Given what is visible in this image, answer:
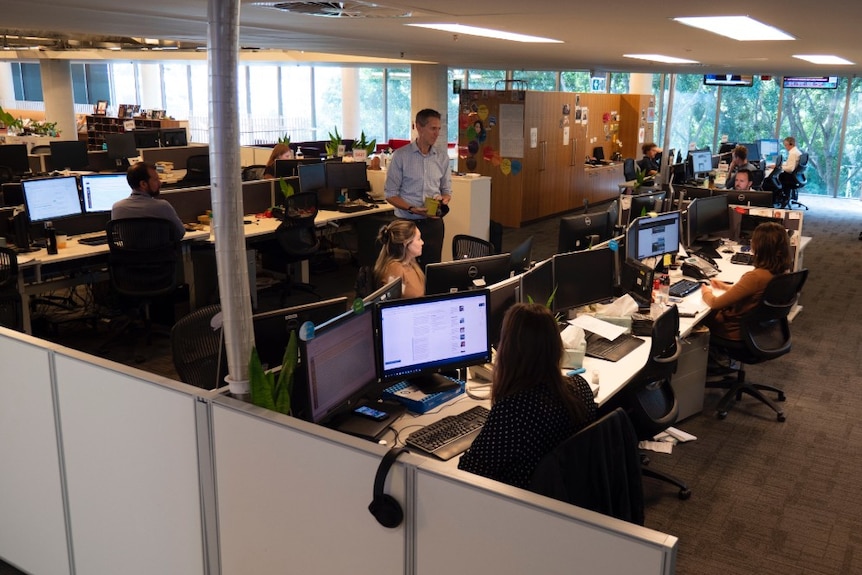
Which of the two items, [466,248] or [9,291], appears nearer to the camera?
[9,291]

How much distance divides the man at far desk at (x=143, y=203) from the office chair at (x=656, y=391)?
3603 mm

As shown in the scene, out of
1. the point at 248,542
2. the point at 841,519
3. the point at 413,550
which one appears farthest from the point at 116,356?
the point at 841,519

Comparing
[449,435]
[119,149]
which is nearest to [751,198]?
[449,435]

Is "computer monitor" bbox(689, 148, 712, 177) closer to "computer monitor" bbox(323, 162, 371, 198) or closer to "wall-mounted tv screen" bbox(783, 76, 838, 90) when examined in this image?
"wall-mounted tv screen" bbox(783, 76, 838, 90)

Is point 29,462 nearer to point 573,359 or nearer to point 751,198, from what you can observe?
point 573,359

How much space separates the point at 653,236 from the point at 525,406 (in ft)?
11.1

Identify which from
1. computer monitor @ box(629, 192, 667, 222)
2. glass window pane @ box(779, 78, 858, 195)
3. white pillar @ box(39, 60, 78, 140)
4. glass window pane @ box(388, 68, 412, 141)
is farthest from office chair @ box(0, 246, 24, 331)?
glass window pane @ box(779, 78, 858, 195)

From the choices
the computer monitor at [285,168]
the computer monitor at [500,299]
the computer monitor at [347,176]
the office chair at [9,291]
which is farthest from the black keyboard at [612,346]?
the computer monitor at [285,168]

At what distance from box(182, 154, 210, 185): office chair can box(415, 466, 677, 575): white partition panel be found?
8012 millimetres

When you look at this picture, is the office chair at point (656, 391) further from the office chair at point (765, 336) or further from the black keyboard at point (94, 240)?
the black keyboard at point (94, 240)

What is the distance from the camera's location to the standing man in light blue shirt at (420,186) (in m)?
6.01

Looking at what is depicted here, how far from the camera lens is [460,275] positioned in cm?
393

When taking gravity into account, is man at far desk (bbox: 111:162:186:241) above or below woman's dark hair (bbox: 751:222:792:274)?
above

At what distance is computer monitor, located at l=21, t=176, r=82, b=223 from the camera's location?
5949 millimetres
